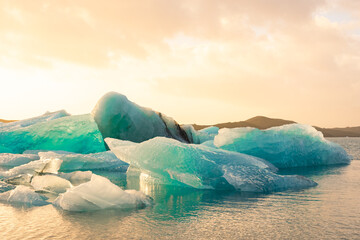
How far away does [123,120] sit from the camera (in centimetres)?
1503

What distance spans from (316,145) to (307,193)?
8300 millimetres

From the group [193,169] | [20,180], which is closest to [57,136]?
[20,180]

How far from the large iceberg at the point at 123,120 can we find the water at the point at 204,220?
990cm

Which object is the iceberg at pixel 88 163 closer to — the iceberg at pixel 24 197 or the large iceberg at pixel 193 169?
the large iceberg at pixel 193 169

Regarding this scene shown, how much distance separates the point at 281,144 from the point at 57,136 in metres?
9.80

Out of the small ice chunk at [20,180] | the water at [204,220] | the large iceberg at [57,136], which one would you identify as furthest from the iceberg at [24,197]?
the large iceberg at [57,136]

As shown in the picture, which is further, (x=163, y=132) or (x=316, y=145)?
(x=163, y=132)

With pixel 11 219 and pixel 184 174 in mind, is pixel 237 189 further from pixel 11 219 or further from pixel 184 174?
pixel 11 219

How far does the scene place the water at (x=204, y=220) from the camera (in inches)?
131

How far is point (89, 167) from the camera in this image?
38.0ft

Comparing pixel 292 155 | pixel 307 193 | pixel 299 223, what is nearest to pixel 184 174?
pixel 307 193

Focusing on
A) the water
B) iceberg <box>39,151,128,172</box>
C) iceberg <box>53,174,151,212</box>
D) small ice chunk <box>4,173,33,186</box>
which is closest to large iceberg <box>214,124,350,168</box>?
iceberg <box>39,151,128,172</box>

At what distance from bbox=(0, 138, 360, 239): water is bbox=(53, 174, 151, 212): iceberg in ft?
0.69

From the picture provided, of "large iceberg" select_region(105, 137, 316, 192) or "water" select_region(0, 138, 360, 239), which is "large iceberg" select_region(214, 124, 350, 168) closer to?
"large iceberg" select_region(105, 137, 316, 192)
